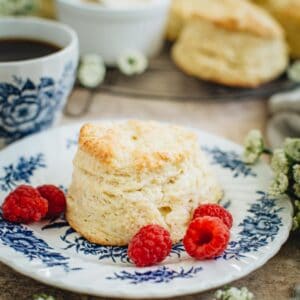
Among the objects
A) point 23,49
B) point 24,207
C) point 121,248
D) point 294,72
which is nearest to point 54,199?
point 24,207

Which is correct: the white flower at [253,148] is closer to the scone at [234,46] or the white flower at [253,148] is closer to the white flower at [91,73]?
the scone at [234,46]

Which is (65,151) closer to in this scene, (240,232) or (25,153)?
(25,153)

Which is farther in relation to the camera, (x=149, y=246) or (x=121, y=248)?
(x=121, y=248)

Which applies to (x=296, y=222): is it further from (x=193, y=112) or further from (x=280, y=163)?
(x=193, y=112)

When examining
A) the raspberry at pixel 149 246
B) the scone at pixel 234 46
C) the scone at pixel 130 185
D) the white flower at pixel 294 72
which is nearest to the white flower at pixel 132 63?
the scone at pixel 234 46

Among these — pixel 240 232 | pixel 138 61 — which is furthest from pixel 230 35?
pixel 240 232

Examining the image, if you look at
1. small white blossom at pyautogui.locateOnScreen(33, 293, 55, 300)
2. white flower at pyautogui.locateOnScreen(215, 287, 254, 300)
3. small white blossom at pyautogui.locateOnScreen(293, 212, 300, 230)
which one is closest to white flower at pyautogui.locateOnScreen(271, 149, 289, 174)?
small white blossom at pyautogui.locateOnScreen(293, 212, 300, 230)

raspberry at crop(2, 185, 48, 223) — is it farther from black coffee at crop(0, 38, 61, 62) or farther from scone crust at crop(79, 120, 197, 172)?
black coffee at crop(0, 38, 61, 62)
